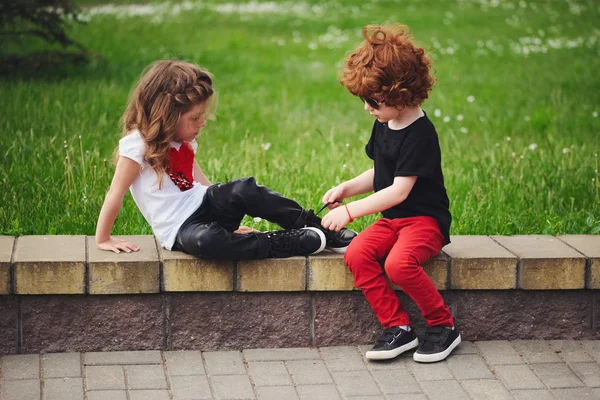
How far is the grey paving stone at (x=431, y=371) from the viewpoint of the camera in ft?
11.2

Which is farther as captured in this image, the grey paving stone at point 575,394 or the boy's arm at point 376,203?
the boy's arm at point 376,203

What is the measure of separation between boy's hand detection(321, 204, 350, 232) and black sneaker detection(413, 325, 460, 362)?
0.54m

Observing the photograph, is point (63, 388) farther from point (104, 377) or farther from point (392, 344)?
point (392, 344)

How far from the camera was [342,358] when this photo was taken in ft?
11.8

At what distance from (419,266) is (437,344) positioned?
0.32 meters

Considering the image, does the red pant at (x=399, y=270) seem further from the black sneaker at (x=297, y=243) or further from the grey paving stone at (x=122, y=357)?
the grey paving stone at (x=122, y=357)

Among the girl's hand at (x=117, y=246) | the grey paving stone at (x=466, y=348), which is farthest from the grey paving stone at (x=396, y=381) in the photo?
the girl's hand at (x=117, y=246)

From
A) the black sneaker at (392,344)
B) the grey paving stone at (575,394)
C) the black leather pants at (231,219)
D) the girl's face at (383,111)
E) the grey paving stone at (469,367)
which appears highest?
the girl's face at (383,111)

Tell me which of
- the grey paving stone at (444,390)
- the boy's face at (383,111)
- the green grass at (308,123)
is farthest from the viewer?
the green grass at (308,123)

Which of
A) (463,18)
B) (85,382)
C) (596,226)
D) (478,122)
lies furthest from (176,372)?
(463,18)

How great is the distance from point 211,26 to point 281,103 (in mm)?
6610

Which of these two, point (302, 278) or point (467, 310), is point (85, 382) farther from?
point (467, 310)

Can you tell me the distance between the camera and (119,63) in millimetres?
9805

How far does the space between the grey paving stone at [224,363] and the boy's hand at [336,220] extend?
24.4 inches
